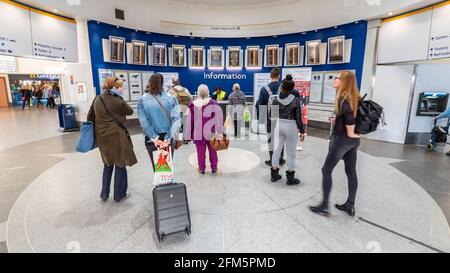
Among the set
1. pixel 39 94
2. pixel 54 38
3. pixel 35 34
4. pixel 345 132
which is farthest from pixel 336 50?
pixel 39 94

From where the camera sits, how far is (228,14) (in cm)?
863

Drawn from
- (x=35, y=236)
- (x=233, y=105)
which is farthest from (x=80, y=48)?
(x=35, y=236)

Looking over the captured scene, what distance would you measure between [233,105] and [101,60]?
4310mm

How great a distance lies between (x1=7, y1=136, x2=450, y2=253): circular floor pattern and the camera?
228cm

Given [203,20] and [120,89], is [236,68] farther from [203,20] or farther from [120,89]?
[120,89]

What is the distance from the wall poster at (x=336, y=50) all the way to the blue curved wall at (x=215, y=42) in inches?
6.1

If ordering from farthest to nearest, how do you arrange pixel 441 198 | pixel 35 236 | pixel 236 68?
pixel 236 68, pixel 441 198, pixel 35 236

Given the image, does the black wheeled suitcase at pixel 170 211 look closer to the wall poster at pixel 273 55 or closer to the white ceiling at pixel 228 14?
the white ceiling at pixel 228 14

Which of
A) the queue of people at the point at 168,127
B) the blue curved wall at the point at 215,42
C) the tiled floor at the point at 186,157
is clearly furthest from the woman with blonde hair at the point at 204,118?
the blue curved wall at the point at 215,42

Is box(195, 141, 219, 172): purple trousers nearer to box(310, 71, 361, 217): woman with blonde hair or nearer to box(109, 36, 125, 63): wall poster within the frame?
box(310, 71, 361, 217): woman with blonde hair

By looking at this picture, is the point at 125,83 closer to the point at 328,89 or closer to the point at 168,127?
the point at 168,127

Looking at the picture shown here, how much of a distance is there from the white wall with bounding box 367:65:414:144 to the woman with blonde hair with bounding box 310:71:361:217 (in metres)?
5.03

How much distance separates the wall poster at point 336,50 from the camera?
7338 mm

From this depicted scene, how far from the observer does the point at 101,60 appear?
7.40m
